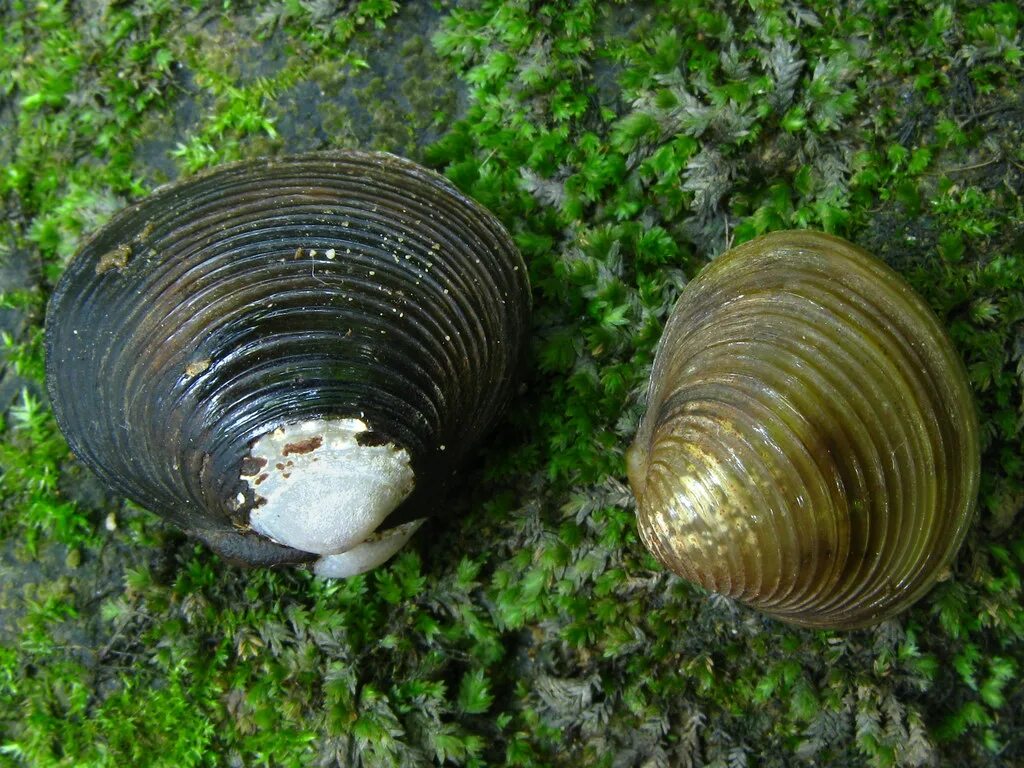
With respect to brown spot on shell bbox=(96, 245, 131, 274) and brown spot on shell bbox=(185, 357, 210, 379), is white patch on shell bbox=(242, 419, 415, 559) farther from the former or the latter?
brown spot on shell bbox=(96, 245, 131, 274)

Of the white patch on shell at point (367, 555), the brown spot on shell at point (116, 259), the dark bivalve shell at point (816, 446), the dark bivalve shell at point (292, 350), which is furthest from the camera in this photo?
the white patch on shell at point (367, 555)

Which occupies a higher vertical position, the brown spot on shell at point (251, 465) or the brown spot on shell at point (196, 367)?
the brown spot on shell at point (196, 367)

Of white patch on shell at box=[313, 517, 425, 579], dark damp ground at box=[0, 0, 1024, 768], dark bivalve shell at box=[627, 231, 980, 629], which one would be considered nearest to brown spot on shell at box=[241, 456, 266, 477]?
white patch on shell at box=[313, 517, 425, 579]

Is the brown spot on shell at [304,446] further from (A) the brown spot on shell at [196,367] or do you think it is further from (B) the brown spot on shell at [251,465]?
(A) the brown spot on shell at [196,367]

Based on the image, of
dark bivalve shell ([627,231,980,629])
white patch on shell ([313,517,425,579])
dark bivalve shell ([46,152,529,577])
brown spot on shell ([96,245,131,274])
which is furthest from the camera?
white patch on shell ([313,517,425,579])

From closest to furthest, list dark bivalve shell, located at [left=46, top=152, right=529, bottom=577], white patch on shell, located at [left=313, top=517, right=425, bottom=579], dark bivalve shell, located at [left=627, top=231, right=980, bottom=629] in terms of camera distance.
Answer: dark bivalve shell, located at [left=627, top=231, right=980, bottom=629], dark bivalve shell, located at [left=46, top=152, right=529, bottom=577], white patch on shell, located at [left=313, top=517, right=425, bottom=579]

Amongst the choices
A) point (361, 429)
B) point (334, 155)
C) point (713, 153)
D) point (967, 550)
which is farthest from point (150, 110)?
point (967, 550)

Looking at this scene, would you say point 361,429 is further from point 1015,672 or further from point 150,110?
point 1015,672

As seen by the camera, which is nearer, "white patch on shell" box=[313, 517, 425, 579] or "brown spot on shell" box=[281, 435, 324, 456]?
"brown spot on shell" box=[281, 435, 324, 456]

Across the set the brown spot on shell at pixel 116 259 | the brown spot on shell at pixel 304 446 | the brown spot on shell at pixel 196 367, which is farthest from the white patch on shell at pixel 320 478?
the brown spot on shell at pixel 116 259
